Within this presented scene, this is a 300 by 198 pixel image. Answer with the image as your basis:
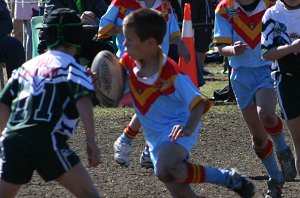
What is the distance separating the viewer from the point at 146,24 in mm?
6441

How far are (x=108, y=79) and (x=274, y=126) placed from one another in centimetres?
189

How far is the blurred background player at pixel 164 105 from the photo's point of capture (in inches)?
252

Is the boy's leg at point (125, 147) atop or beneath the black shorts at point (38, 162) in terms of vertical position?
beneath

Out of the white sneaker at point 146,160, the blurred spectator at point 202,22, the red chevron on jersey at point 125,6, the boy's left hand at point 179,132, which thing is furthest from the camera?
the blurred spectator at point 202,22

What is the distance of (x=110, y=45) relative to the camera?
12.6 metres

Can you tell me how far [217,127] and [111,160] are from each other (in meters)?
1.97

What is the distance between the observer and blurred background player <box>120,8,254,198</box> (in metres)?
6.41

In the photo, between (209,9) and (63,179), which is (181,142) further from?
(209,9)

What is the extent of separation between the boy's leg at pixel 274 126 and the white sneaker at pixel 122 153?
1292 millimetres

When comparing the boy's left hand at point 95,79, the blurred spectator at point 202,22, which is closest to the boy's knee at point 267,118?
the boy's left hand at point 95,79

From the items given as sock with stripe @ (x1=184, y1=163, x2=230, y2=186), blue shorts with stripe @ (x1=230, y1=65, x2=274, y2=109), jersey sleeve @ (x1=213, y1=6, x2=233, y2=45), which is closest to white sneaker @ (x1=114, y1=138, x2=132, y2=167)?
blue shorts with stripe @ (x1=230, y1=65, x2=274, y2=109)

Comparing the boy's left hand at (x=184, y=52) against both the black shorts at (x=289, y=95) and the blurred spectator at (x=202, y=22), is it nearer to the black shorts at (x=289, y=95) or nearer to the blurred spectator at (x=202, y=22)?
the black shorts at (x=289, y=95)

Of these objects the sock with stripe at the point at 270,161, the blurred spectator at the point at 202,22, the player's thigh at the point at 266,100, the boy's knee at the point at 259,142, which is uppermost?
the player's thigh at the point at 266,100

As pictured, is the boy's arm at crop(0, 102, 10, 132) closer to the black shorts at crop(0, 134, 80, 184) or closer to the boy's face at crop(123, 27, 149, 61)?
the black shorts at crop(0, 134, 80, 184)
